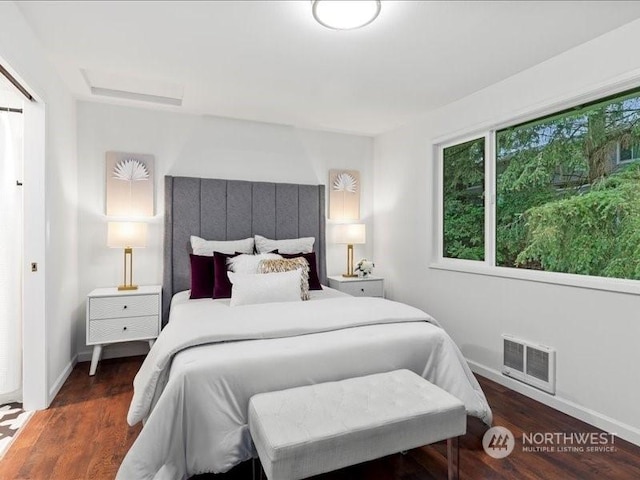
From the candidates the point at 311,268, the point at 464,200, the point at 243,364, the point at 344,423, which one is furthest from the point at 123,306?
the point at 464,200

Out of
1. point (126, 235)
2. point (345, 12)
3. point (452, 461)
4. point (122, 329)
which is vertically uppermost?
point (345, 12)

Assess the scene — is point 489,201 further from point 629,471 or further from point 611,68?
point 629,471

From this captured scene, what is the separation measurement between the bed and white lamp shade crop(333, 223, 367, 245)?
4.97 ft

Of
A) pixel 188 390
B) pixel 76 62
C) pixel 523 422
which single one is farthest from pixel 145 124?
pixel 523 422

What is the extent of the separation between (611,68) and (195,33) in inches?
102

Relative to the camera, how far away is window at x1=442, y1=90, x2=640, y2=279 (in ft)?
7.67

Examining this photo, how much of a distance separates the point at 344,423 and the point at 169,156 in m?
3.17

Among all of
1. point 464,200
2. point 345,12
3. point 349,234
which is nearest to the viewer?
point 345,12

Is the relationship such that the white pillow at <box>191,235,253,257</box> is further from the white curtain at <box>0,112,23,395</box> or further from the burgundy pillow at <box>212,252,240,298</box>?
the white curtain at <box>0,112,23,395</box>

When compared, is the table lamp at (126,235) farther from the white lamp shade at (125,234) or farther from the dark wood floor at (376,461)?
the dark wood floor at (376,461)

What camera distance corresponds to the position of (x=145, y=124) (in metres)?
3.62

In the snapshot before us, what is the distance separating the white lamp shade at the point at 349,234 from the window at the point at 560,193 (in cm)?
105

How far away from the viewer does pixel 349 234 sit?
4.16 meters

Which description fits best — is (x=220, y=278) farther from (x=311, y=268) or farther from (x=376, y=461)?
(x=376, y=461)
